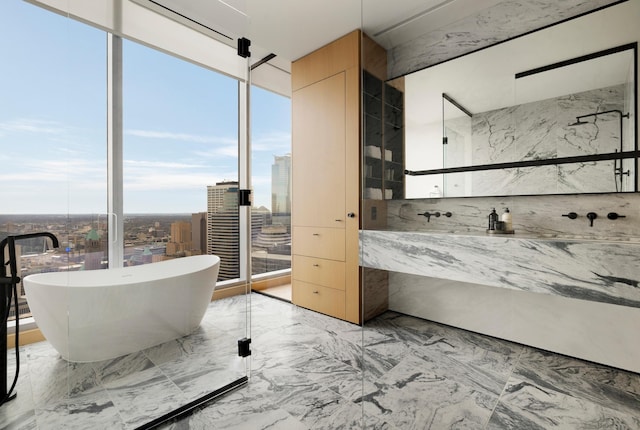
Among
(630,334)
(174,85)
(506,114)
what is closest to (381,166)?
(506,114)

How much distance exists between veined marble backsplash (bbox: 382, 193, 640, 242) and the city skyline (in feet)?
5.45

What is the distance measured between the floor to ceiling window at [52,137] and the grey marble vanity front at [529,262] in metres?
1.78

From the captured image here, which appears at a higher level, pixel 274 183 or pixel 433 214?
pixel 274 183

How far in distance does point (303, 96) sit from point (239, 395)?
247cm

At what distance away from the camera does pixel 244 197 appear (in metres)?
1.74

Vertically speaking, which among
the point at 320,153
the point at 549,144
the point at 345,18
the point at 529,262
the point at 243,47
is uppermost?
the point at 345,18

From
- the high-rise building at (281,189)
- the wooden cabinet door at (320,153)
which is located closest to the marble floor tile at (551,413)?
the wooden cabinet door at (320,153)

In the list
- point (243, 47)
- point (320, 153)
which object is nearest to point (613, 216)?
point (320, 153)

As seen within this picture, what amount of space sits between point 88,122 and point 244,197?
793 mm

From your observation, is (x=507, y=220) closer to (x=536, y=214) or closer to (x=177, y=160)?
(x=536, y=214)

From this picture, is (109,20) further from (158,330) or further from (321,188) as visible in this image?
(321,188)

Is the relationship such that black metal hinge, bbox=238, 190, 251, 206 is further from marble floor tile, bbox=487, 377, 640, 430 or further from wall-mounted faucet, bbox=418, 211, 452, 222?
marble floor tile, bbox=487, 377, 640, 430

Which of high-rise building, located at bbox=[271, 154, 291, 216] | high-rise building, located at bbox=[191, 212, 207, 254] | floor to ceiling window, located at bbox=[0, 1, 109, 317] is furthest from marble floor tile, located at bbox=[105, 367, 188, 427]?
high-rise building, located at bbox=[271, 154, 291, 216]

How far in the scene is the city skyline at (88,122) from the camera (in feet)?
3.39
